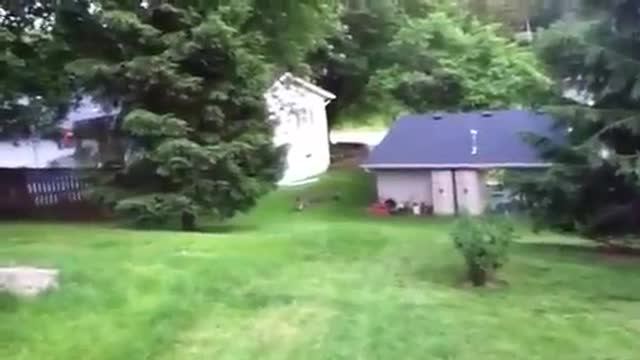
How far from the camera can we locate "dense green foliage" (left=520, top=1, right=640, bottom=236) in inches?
447

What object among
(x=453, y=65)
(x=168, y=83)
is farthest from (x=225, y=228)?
(x=453, y=65)

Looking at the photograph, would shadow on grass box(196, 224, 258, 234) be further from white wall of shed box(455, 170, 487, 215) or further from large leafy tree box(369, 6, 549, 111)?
large leafy tree box(369, 6, 549, 111)

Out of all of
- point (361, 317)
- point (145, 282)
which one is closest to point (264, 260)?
point (145, 282)

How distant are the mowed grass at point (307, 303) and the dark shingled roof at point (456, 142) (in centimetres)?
1323

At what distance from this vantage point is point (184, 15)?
51.8 ft

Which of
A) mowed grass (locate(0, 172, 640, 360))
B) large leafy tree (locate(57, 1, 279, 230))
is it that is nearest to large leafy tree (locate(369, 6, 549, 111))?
large leafy tree (locate(57, 1, 279, 230))

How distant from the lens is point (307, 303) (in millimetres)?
7906

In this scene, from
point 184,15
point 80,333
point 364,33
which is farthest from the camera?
point 364,33

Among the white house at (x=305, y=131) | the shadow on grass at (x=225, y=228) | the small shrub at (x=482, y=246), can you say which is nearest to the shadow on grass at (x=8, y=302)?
the small shrub at (x=482, y=246)

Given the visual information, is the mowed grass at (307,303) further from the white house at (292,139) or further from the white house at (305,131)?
the white house at (305,131)

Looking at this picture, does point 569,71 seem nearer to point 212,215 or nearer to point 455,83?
point 212,215

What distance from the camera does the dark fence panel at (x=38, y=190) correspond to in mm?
19359

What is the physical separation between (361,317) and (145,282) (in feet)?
6.78

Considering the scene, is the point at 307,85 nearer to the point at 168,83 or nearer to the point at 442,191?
the point at 442,191
